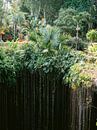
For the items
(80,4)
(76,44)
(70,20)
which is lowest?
(76,44)

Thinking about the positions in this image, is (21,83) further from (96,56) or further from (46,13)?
(46,13)

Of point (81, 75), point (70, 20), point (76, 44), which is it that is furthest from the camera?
point (70, 20)

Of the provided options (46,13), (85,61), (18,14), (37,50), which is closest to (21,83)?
(37,50)

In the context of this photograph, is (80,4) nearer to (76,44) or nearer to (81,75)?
(76,44)

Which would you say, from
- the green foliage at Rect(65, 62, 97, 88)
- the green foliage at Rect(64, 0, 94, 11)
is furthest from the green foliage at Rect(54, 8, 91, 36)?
the green foliage at Rect(65, 62, 97, 88)

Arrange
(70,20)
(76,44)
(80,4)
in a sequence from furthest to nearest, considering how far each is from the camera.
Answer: (80,4) → (70,20) → (76,44)

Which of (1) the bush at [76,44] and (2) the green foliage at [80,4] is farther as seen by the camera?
(2) the green foliage at [80,4]

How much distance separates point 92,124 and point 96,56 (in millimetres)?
1501

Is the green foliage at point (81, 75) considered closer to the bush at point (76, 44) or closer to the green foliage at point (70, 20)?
the bush at point (76, 44)

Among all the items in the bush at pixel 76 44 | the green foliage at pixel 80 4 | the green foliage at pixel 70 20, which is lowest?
the bush at pixel 76 44

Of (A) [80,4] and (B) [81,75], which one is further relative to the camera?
(A) [80,4]

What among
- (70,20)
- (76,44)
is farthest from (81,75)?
(70,20)

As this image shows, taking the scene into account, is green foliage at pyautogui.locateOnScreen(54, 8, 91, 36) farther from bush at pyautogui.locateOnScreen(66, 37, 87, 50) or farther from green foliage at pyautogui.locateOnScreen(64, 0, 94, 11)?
bush at pyautogui.locateOnScreen(66, 37, 87, 50)

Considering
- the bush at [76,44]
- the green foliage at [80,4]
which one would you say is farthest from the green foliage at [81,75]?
the green foliage at [80,4]
